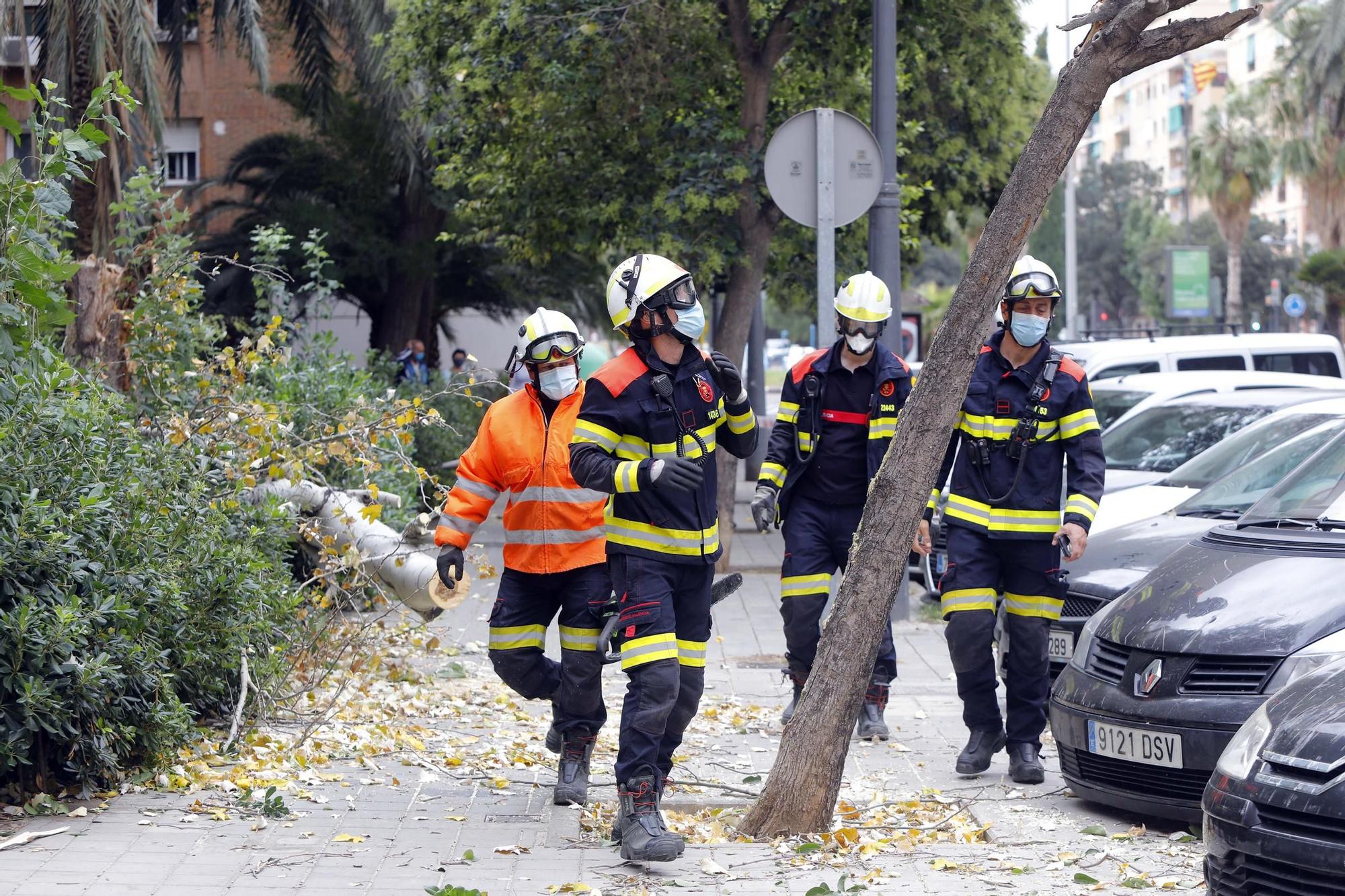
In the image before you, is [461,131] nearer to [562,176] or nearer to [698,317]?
[562,176]

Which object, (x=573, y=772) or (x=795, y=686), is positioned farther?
(x=795, y=686)

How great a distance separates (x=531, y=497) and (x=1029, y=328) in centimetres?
212

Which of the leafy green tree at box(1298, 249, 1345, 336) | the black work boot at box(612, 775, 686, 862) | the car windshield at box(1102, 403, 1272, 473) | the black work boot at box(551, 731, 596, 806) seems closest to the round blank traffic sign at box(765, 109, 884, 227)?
the car windshield at box(1102, 403, 1272, 473)

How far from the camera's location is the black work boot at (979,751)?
20.5 feet

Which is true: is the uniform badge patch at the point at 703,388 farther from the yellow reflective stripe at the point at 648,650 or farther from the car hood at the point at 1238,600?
the car hood at the point at 1238,600

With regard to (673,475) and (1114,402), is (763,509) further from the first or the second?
(1114,402)

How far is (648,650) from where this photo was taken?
16.5 feet

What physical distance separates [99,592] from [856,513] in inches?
120

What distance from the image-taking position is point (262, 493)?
7715 mm

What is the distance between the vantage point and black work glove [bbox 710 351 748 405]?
528 centimetres

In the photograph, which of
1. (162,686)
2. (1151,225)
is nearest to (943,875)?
(162,686)

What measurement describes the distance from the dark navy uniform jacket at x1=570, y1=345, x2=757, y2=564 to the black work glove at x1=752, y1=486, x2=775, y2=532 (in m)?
0.82

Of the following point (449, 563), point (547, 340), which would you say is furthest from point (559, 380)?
point (449, 563)

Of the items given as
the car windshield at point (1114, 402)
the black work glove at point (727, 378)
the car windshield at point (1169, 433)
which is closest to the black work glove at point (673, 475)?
the black work glove at point (727, 378)
